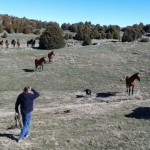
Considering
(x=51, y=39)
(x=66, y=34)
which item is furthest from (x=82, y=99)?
(x=66, y=34)

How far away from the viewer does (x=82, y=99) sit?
31.2 m

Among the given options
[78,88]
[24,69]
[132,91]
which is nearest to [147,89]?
[132,91]

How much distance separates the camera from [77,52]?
1980 inches

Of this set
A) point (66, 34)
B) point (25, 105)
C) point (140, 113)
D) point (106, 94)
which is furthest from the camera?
point (66, 34)

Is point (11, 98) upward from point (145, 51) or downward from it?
downward

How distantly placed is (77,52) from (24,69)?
10361 mm

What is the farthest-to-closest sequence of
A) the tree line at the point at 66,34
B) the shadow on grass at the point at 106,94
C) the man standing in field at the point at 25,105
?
1. the tree line at the point at 66,34
2. the shadow on grass at the point at 106,94
3. the man standing in field at the point at 25,105

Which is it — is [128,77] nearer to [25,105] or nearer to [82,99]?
[82,99]

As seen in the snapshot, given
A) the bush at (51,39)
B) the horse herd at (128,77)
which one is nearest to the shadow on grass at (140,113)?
the horse herd at (128,77)

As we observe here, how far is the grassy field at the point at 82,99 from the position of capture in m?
16.3

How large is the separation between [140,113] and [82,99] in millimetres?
9667

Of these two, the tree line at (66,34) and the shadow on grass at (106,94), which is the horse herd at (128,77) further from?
the tree line at (66,34)

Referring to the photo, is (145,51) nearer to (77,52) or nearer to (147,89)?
(77,52)

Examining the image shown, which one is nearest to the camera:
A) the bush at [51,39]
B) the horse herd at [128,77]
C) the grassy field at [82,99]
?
the grassy field at [82,99]
